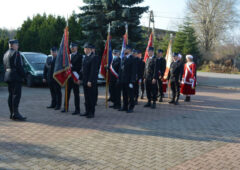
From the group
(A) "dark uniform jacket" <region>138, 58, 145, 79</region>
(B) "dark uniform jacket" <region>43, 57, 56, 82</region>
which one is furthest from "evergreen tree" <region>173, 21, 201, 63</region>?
(B) "dark uniform jacket" <region>43, 57, 56, 82</region>

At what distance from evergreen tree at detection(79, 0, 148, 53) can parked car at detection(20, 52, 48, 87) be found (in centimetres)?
596

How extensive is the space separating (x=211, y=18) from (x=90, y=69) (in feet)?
142

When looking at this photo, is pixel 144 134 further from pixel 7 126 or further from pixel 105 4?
pixel 105 4

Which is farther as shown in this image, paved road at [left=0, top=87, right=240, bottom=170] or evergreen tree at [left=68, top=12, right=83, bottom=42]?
evergreen tree at [left=68, top=12, right=83, bottom=42]

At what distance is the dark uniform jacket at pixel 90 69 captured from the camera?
26.0 ft

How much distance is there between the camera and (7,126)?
677 centimetres

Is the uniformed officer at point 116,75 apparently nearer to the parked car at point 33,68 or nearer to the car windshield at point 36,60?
the parked car at point 33,68

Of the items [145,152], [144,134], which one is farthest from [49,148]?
[144,134]

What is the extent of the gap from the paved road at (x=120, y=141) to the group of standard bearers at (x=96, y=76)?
546 mm

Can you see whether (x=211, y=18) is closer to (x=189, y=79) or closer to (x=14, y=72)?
(x=189, y=79)

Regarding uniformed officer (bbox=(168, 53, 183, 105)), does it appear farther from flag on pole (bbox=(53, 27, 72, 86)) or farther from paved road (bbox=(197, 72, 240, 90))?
paved road (bbox=(197, 72, 240, 90))

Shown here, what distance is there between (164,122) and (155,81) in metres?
2.35

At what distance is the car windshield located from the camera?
15227 millimetres

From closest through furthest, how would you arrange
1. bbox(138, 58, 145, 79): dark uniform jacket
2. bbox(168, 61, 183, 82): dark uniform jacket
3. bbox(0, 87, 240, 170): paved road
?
bbox(0, 87, 240, 170): paved road < bbox(138, 58, 145, 79): dark uniform jacket < bbox(168, 61, 183, 82): dark uniform jacket
